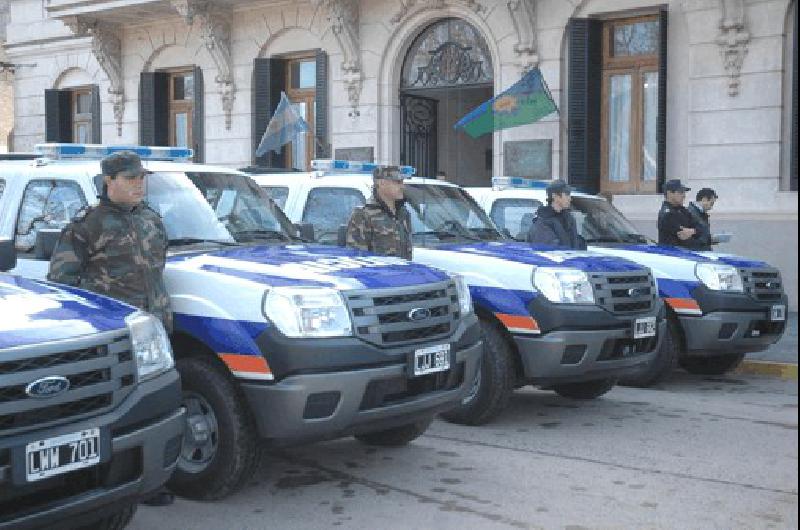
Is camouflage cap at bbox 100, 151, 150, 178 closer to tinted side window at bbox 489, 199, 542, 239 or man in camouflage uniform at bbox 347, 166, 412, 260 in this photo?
man in camouflage uniform at bbox 347, 166, 412, 260

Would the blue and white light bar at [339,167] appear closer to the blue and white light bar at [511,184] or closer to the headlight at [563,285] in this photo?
the blue and white light bar at [511,184]

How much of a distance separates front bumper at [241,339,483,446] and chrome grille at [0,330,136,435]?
1159mm

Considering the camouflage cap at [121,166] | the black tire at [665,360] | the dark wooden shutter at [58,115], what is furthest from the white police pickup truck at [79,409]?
the dark wooden shutter at [58,115]

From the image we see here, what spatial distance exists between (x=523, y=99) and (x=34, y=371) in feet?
43.5

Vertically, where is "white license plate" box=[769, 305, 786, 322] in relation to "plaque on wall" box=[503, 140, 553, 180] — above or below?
below

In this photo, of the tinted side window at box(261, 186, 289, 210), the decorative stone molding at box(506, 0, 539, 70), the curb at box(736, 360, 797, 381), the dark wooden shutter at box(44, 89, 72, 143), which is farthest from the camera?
the dark wooden shutter at box(44, 89, 72, 143)

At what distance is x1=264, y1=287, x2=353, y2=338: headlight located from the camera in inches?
206

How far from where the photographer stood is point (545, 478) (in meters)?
5.96

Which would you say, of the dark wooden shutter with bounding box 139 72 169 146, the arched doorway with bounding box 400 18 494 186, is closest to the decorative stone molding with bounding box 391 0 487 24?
the arched doorway with bounding box 400 18 494 186

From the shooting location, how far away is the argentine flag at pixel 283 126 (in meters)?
16.1

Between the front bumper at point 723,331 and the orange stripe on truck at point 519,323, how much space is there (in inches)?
102

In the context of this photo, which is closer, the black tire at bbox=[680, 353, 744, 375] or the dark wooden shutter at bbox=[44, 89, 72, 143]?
the black tire at bbox=[680, 353, 744, 375]

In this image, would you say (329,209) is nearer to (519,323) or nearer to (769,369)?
(519,323)

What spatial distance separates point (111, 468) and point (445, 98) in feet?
52.0
